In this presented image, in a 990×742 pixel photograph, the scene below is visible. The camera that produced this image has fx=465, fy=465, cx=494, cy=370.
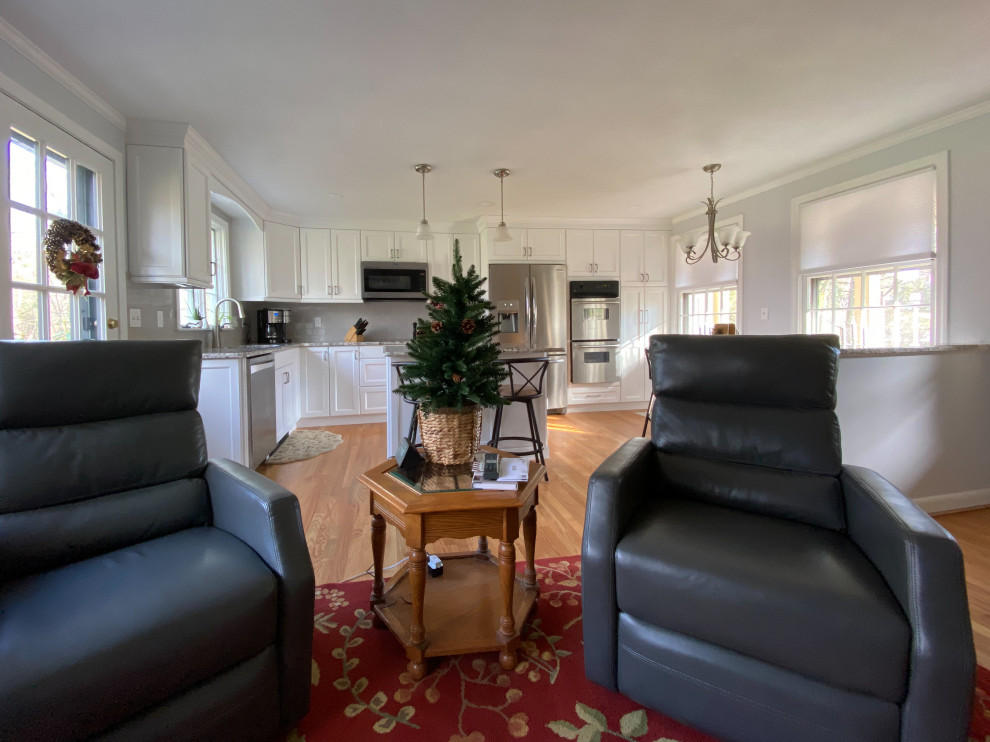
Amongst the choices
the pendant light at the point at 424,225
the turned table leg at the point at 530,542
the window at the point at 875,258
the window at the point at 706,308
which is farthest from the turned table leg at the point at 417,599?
the window at the point at 706,308

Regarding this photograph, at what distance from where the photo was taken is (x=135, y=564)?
1.16 meters

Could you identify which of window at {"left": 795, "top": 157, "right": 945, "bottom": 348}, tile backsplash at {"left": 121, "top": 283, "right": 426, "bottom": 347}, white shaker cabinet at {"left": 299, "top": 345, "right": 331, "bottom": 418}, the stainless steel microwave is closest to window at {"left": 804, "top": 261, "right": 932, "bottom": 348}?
window at {"left": 795, "top": 157, "right": 945, "bottom": 348}

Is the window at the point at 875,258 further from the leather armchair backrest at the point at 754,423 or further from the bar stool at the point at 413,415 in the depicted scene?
the bar stool at the point at 413,415

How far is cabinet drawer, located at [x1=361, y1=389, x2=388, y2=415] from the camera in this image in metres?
5.20


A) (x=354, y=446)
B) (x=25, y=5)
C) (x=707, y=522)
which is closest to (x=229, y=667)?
(x=707, y=522)

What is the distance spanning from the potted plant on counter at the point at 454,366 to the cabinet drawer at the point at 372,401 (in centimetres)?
380

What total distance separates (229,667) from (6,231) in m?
2.18

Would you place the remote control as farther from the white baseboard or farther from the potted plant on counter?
the white baseboard

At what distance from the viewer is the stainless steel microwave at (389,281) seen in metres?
5.37

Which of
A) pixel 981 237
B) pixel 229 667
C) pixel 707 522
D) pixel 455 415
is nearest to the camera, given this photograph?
pixel 229 667

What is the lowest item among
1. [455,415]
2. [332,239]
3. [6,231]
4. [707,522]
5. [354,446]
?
[354,446]

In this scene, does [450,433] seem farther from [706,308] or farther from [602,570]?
[706,308]

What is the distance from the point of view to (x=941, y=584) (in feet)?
3.09

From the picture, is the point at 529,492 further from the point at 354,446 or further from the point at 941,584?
the point at 354,446
